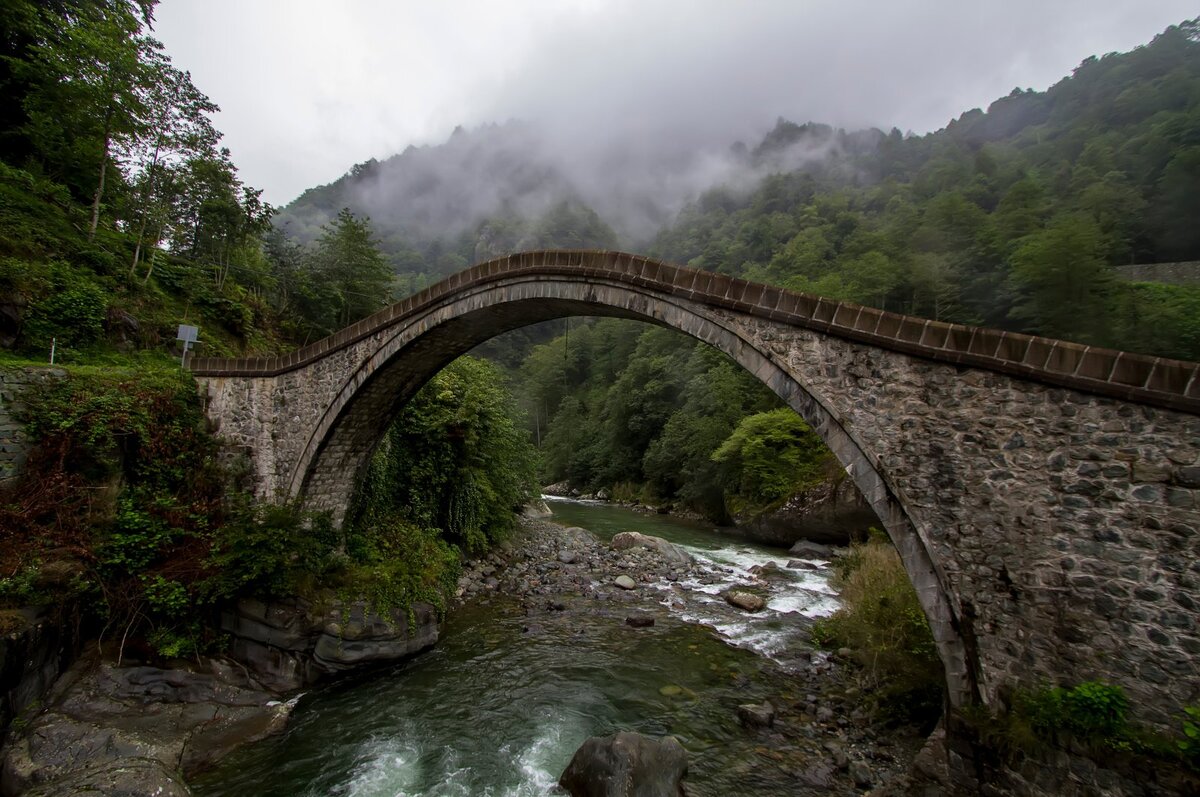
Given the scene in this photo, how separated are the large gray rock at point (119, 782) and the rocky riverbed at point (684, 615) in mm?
5866

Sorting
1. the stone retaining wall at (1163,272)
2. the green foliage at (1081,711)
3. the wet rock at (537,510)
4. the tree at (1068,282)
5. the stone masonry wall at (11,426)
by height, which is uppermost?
the stone retaining wall at (1163,272)

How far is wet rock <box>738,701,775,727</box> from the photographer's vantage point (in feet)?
22.9

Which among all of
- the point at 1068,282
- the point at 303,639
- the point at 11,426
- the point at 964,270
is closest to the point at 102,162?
the point at 11,426

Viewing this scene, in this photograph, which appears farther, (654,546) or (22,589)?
(654,546)

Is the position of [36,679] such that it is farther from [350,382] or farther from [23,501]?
[350,382]

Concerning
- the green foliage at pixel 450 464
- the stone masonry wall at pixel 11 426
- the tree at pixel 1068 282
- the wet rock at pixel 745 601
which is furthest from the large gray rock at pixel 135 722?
the tree at pixel 1068 282

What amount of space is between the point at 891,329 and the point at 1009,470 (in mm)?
1617

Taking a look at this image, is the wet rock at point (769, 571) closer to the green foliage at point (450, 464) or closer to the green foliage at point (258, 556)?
the green foliage at point (450, 464)

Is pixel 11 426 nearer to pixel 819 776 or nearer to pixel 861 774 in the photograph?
pixel 819 776

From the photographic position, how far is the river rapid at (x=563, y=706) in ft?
19.9

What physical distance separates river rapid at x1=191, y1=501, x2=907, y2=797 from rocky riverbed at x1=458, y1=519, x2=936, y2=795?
0.03m

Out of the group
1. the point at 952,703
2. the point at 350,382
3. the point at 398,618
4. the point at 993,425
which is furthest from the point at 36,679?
the point at 993,425

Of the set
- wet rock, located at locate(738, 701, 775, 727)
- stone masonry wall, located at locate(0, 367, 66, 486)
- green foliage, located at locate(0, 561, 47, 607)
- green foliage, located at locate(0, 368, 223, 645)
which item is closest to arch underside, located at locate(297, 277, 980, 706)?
green foliage, located at locate(0, 368, 223, 645)

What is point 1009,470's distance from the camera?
4539 millimetres
